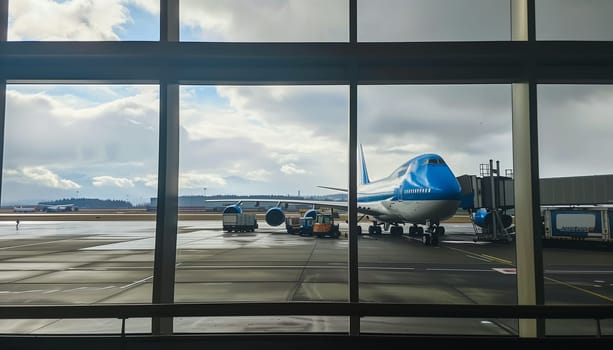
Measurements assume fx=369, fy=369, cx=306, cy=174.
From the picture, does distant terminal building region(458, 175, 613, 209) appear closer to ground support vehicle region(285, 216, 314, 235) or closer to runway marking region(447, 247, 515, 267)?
runway marking region(447, 247, 515, 267)

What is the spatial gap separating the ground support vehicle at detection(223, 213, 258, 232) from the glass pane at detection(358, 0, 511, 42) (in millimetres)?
26277

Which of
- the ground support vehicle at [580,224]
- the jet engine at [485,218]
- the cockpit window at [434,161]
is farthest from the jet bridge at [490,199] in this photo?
the cockpit window at [434,161]

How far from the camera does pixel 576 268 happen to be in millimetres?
12266

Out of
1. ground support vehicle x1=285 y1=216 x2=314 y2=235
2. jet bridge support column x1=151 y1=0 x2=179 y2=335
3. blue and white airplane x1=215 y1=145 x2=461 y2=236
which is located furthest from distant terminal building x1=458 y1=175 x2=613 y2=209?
jet bridge support column x1=151 y1=0 x2=179 y2=335

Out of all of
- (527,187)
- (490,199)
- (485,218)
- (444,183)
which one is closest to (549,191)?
(485,218)

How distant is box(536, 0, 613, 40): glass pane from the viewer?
382cm

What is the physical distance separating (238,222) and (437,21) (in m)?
26.8

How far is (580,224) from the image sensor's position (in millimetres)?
19281

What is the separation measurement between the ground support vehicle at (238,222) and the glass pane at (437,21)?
26277mm

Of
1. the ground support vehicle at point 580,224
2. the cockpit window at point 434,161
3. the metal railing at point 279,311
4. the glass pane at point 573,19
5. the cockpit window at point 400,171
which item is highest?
the glass pane at point 573,19

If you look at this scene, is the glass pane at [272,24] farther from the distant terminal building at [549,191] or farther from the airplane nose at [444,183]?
the distant terminal building at [549,191]

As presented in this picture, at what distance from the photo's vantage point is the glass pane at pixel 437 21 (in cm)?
388

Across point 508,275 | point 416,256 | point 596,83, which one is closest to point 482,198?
point 416,256

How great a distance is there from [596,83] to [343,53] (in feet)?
9.27
